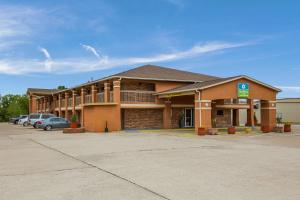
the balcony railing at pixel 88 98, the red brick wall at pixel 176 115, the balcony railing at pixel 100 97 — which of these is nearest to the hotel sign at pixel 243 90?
the red brick wall at pixel 176 115

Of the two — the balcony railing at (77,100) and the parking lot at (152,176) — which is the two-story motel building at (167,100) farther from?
the parking lot at (152,176)

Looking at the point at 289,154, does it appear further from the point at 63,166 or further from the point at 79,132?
the point at 79,132

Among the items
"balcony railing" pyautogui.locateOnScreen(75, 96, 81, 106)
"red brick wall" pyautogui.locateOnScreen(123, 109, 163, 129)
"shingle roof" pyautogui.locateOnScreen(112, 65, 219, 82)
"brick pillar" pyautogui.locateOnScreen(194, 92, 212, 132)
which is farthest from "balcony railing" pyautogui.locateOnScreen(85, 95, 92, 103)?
"brick pillar" pyautogui.locateOnScreen(194, 92, 212, 132)

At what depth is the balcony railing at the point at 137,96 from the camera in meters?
33.1

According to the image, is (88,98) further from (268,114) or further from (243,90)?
(268,114)

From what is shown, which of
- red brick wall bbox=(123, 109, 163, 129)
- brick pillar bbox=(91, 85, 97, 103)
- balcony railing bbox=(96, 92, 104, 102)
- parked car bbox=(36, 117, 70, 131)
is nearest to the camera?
red brick wall bbox=(123, 109, 163, 129)

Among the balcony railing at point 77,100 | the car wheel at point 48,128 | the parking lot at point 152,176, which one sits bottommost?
the parking lot at point 152,176

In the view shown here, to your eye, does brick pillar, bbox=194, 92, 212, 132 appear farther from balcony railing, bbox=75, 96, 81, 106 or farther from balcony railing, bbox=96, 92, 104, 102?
balcony railing, bbox=75, 96, 81, 106

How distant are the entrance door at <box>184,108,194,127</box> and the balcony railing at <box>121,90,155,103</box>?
430 cm

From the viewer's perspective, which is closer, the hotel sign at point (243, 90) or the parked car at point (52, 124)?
the hotel sign at point (243, 90)

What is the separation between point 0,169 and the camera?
1115 cm

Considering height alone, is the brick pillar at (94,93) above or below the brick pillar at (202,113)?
above

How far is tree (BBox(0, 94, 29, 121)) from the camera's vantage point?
88463 millimetres

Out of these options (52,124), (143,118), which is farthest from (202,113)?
(52,124)
